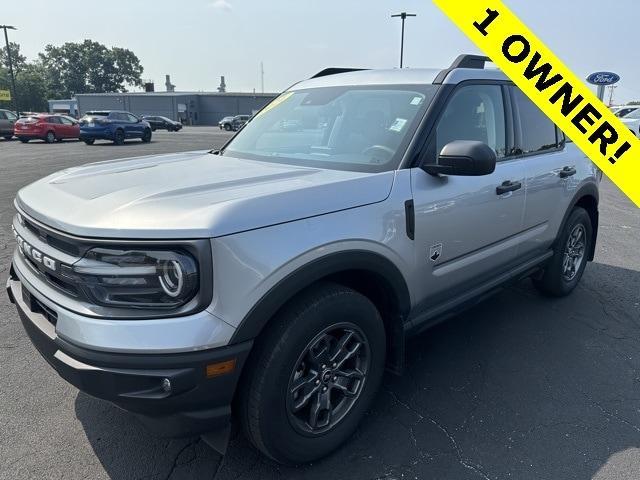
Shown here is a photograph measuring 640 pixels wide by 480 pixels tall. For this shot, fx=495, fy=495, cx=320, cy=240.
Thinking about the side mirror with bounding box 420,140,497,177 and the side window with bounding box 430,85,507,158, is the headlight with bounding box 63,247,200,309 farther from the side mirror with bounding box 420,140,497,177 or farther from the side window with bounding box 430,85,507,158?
the side window with bounding box 430,85,507,158

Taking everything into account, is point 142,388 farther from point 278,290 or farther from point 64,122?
point 64,122

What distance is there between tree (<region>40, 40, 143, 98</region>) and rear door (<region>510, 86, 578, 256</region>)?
11186cm

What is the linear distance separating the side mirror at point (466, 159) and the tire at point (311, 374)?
32.6 inches

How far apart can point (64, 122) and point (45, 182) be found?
86.6ft

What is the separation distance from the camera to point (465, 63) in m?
3.34

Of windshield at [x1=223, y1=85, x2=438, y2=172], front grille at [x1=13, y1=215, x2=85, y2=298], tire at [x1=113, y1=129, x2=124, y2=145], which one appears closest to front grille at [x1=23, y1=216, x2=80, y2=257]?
front grille at [x1=13, y1=215, x2=85, y2=298]

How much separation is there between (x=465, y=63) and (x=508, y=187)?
88 centimetres

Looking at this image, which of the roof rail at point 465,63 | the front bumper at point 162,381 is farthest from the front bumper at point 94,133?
the front bumper at point 162,381

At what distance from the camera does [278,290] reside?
203 centimetres

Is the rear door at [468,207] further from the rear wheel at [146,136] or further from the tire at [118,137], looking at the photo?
the rear wheel at [146,136]

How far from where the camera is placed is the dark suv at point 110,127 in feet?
78.0

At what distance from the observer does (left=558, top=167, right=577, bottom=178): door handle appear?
13.2ft

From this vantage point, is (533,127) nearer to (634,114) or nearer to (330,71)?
(330,71)

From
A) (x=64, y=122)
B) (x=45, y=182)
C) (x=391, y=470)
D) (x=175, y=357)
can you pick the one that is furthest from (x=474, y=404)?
(x=64, y=122)
